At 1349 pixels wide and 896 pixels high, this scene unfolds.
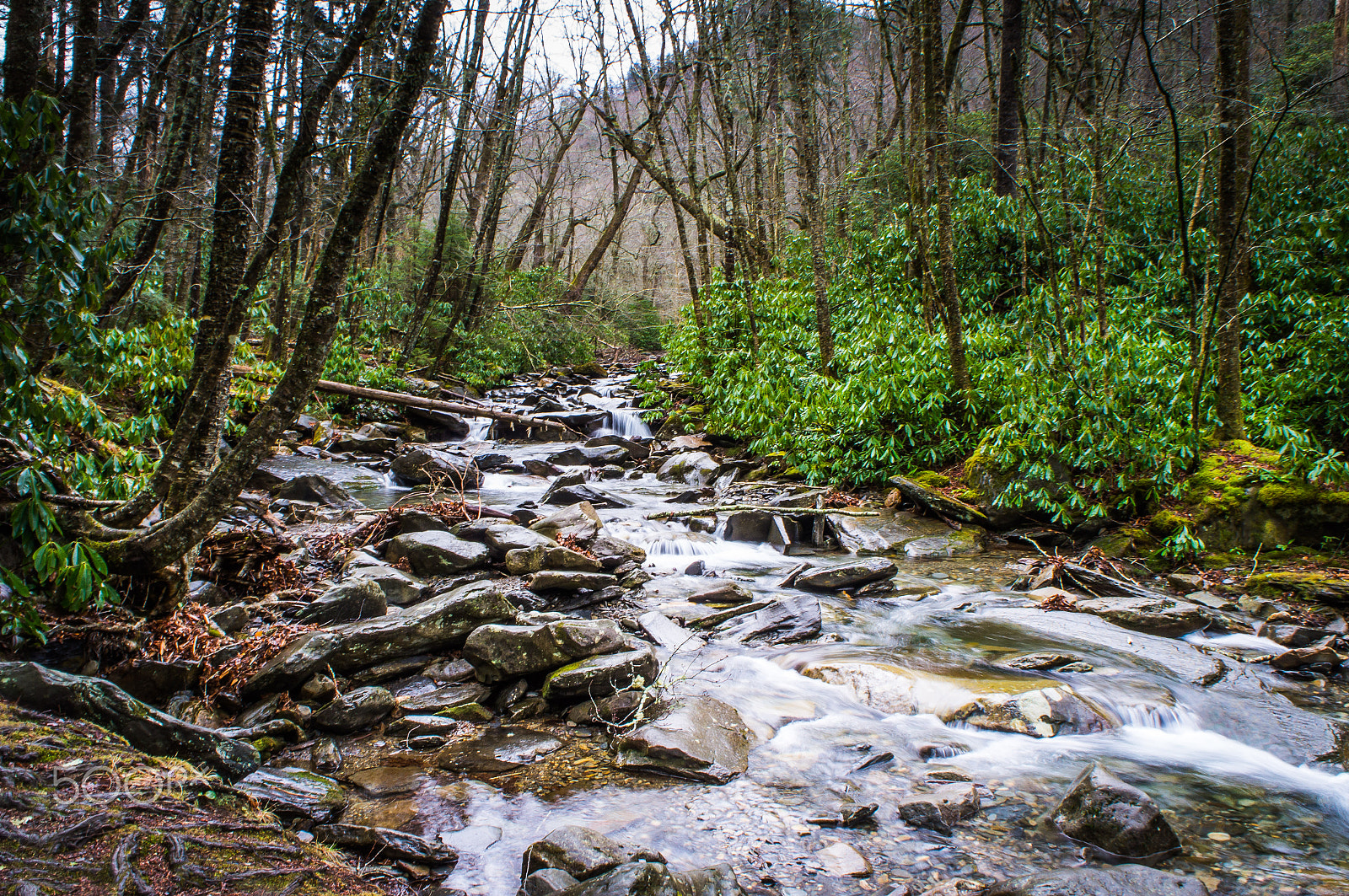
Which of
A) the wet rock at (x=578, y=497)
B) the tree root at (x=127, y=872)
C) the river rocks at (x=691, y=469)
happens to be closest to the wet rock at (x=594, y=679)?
the tree root at (x=127, y=872)

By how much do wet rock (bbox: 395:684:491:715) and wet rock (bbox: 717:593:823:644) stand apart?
6.30 ft

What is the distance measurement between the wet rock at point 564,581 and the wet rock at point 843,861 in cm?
337

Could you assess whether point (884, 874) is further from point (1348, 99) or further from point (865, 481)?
point (1348, 99)

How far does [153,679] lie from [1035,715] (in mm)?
4996

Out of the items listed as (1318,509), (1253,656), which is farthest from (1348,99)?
(1253,656)

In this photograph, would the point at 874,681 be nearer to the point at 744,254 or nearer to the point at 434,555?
the point at 434,555

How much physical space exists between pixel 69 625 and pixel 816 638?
4.71 meters

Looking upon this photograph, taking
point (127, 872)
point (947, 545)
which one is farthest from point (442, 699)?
point (947, 545)

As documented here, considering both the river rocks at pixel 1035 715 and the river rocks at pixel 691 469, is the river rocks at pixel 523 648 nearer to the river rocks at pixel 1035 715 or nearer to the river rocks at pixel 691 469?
the river rocks at pixel 1035 715

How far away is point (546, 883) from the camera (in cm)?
249

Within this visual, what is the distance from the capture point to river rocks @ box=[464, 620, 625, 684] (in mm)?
4246

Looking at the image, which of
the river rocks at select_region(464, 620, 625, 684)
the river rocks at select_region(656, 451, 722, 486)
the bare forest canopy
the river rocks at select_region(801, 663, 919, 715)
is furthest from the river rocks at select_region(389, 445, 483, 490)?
the river rocks at select_region(801, 663, 919, 715)

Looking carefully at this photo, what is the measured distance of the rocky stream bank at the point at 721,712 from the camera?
2.82 m

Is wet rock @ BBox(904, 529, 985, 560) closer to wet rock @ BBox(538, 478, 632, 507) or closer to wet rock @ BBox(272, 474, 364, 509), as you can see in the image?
wet rock @ BBox(538, 478, 632, 507)
